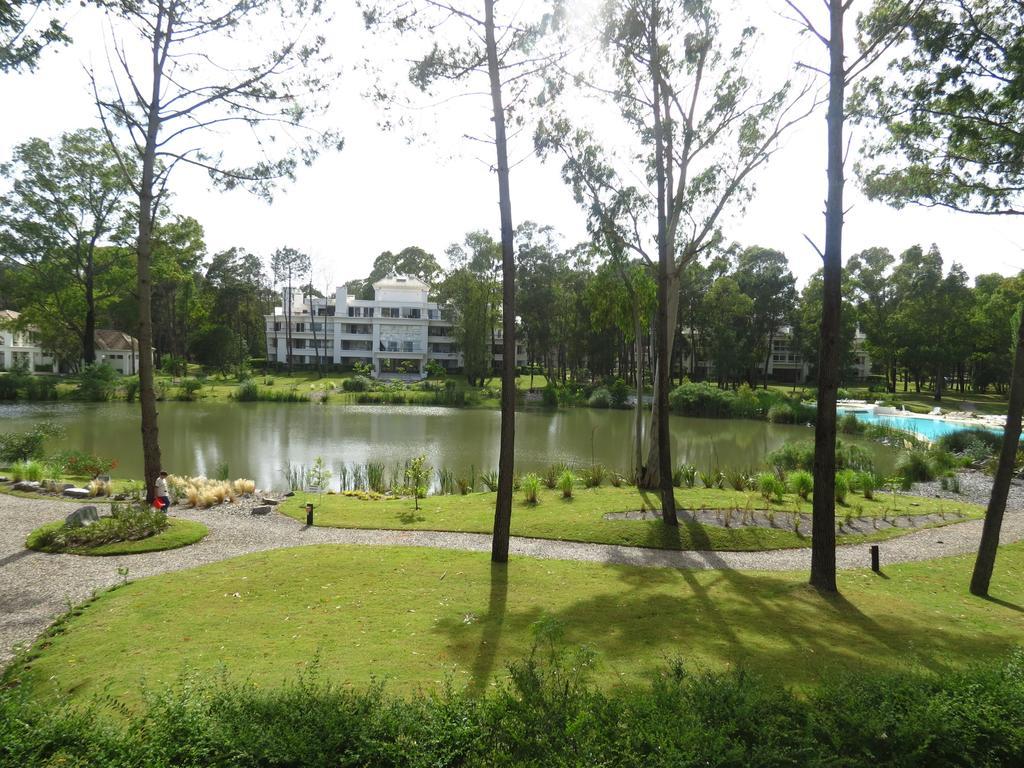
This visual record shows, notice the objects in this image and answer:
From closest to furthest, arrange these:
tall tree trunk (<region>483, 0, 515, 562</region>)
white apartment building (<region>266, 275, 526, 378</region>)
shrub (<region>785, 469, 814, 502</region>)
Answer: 1. tall tree trunk (<region>483, 0, 515, 562</region>)
2. shrub (<region>785, 469, 814, 502</region>)
3. white apartment building (<region>266, 275, 526, 378</region>)

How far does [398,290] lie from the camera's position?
7006 centimetres

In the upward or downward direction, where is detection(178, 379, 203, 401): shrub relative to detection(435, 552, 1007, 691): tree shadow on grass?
upward

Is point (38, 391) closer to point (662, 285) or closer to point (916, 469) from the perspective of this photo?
point (662, 285)

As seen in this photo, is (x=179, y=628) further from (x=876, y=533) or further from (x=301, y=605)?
(x=876, y=533)

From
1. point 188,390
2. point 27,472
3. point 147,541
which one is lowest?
point 147,541

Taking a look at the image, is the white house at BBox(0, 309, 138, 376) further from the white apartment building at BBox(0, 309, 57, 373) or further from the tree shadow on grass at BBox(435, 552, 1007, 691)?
the tree shadow on grass at BBox(435, 552, 1007, 691)

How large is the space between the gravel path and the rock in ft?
2.27

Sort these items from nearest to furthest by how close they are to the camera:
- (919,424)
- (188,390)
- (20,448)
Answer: (20,448), (919,424), (188,390)

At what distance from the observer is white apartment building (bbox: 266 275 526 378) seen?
2709 inches

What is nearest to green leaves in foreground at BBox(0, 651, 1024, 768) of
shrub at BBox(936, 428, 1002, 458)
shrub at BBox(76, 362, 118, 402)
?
shrub at BBox(936, 428, 1002, 458)

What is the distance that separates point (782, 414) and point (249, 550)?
117ft

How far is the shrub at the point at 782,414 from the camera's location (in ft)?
128

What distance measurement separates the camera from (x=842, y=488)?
1500 centimetres

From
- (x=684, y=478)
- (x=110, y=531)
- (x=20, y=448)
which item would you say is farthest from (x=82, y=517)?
(x=684, y=478)
